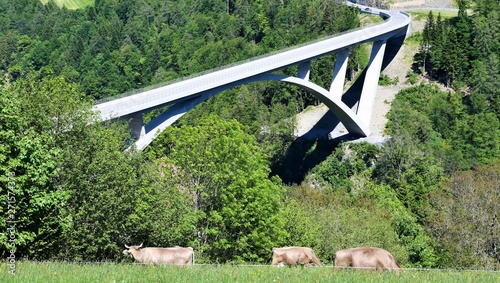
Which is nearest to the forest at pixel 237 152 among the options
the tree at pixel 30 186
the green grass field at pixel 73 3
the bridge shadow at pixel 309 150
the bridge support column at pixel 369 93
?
the tree at pixel 30 186

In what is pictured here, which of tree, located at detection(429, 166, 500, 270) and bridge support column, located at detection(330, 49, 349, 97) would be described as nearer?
tree, located at detection(429, 166, 500, 270)

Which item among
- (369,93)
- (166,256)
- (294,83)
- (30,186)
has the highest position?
(30,186)

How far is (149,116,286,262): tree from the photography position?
32250 millimetres

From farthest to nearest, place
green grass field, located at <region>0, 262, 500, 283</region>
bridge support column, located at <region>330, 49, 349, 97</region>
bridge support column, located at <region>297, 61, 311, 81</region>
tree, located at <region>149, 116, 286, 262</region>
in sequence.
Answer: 1. bridge support column, located at <region>330, 49, 349, 97</region>
2. bridge support column, located at <region>297, 61, 311, 81</region>
3. tree, located at <region>149, 116, 286, 262</region>
4. green grass field, located at <region>0, 262, 500, 283</region>

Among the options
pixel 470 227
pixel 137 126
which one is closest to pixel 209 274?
pixel 470 227

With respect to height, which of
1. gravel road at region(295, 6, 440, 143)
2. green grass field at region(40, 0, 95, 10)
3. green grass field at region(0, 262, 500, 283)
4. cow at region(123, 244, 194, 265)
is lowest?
gravel road at region(295, 6, 440, 143)

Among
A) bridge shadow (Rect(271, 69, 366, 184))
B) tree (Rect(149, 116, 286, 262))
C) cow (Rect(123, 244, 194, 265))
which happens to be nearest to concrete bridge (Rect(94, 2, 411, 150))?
bridge shadow (Rect(271, 69, 366, 184))

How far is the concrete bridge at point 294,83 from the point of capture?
4769 centimetres

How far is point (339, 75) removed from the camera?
2768 inches

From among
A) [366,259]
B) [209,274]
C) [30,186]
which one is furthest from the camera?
[30,186]

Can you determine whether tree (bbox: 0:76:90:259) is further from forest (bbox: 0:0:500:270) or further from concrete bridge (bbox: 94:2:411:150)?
concrete bridge (bbox: 94:2:411:150)

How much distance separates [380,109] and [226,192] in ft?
163

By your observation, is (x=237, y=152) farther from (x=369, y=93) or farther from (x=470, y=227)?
(x=369, y=93)

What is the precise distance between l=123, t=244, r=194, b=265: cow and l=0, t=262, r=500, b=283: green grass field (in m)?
1.55
